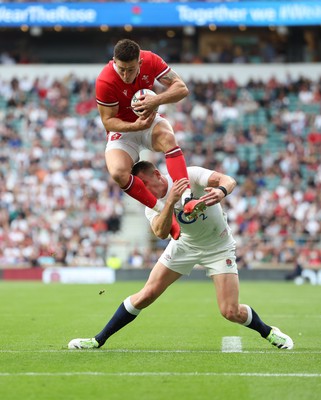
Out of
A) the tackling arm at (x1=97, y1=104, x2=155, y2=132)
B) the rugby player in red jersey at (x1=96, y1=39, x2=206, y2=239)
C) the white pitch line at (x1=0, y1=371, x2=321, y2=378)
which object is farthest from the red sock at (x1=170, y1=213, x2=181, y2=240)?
the white pitch line at (x1=0, y1=371, x2=321, y2=378)

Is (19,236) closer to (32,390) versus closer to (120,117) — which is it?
(120,117)

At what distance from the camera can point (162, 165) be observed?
30641 mm

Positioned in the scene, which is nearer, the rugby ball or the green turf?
the green turf

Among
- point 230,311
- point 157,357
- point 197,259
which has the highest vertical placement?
point 197,259

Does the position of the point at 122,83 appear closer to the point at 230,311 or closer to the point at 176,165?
the point at 176,165

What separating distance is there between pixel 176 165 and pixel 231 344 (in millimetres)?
2384

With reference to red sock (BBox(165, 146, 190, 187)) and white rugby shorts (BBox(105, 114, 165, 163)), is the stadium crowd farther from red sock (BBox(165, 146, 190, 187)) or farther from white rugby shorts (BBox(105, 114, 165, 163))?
red sock (BBox(165, 146, 190, 187))

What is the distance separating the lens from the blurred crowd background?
28438 mm

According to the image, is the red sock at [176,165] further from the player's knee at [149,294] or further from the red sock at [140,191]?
the player's knee at [149,294]

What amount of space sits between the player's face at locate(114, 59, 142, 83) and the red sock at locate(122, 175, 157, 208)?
44.0 inches

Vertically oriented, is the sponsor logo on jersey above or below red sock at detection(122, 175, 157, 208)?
above

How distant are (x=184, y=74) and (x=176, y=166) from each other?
2674cm

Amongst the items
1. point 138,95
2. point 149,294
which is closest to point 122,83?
point 138,95

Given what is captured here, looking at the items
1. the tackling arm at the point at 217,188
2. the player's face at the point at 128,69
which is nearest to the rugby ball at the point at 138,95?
the player's face at the point at 128,69
